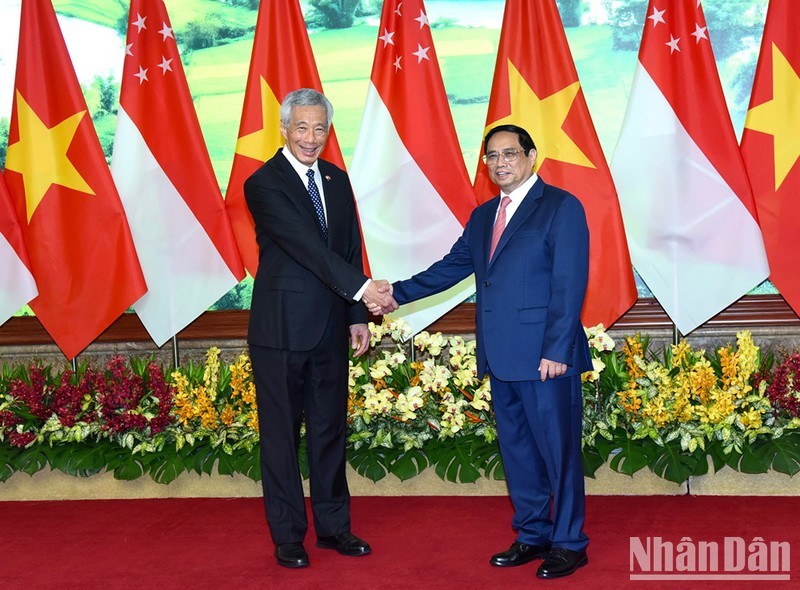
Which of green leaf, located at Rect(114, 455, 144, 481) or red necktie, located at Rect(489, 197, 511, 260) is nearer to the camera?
red necktie, located at Rect(489, 197, 511, 260)

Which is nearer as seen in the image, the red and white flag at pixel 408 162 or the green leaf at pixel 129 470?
the green leaf at pixel 129 470

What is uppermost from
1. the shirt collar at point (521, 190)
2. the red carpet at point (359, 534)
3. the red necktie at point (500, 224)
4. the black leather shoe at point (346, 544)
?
the shirt collar at point (521, 190)

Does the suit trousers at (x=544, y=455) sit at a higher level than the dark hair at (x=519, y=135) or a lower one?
lower

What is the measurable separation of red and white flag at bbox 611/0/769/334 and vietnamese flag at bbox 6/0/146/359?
9.67 ft

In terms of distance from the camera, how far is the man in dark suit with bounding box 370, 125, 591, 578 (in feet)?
9.90

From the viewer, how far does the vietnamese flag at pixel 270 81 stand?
4.95m

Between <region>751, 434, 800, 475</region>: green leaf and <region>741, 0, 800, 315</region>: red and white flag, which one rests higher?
<region>741, 0, 800, 315</region>: red and white flag

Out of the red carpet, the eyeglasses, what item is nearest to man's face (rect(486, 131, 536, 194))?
the eyeglasses

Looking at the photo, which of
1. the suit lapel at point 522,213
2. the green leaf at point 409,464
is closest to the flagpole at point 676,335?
the green leaf at point 409,464

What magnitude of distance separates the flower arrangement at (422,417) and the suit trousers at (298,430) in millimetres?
849

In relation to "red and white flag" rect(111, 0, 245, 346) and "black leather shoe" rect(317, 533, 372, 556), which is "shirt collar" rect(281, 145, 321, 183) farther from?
"red and white flag" rect(111, 0, 245, 346)

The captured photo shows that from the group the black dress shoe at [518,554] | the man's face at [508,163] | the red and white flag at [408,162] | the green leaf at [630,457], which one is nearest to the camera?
the man's face at [508,163]

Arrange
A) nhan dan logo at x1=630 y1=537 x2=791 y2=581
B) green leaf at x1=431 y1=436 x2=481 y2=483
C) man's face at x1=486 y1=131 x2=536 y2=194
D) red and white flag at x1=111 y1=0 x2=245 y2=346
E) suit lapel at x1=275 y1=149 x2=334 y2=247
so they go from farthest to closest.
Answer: red and white flag at x1=111 y1=0 x2=245 y2=346 < green leaf at x1=431 y1=436 x2=481 y2=483 < suit lapel at x1=275 y1=149 x2=334 y2=247 < man's face at x1=486 y1=131 x2=536 y2=194 < nhan dan logo at x1=630 y1=537 x2=791 y2=581

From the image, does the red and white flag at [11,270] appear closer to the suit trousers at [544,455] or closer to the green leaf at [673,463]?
the suit trousers at [544,455]
